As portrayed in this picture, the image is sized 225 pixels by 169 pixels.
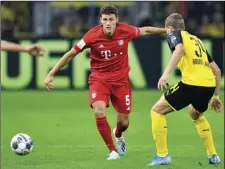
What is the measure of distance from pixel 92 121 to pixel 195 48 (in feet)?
21.1

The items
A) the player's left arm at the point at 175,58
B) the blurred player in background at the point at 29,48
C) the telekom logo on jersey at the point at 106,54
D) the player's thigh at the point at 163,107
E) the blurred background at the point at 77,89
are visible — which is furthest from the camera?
the blurred background at the point at 77,89

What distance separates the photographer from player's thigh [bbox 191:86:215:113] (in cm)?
1035

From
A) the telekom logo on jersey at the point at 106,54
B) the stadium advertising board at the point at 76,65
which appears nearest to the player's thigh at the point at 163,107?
the telekom logo on jersey at the point at 106,54

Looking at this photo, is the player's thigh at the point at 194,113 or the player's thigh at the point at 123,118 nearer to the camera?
the player's thigh at the point at 194,113

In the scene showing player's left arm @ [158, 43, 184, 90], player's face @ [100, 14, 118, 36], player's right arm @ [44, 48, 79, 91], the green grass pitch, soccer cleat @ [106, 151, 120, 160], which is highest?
player's face @ [100, 14, 118, 36]

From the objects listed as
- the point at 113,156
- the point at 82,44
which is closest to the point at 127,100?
the point at 113,156

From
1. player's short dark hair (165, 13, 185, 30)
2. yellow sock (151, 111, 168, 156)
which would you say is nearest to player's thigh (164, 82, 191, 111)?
yellow sock (151, 111, 168, 156)

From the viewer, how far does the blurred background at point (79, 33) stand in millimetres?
21688

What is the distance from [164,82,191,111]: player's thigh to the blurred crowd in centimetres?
1396

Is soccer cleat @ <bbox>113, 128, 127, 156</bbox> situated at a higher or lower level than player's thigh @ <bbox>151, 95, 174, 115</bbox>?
lower

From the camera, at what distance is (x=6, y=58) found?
21641 mm

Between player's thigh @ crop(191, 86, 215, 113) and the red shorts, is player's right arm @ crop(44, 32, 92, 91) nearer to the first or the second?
the red shorts

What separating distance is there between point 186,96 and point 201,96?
201 millimetres

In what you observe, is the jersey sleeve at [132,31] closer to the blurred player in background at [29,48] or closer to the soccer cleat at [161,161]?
the soccer cleat at [161,161]
